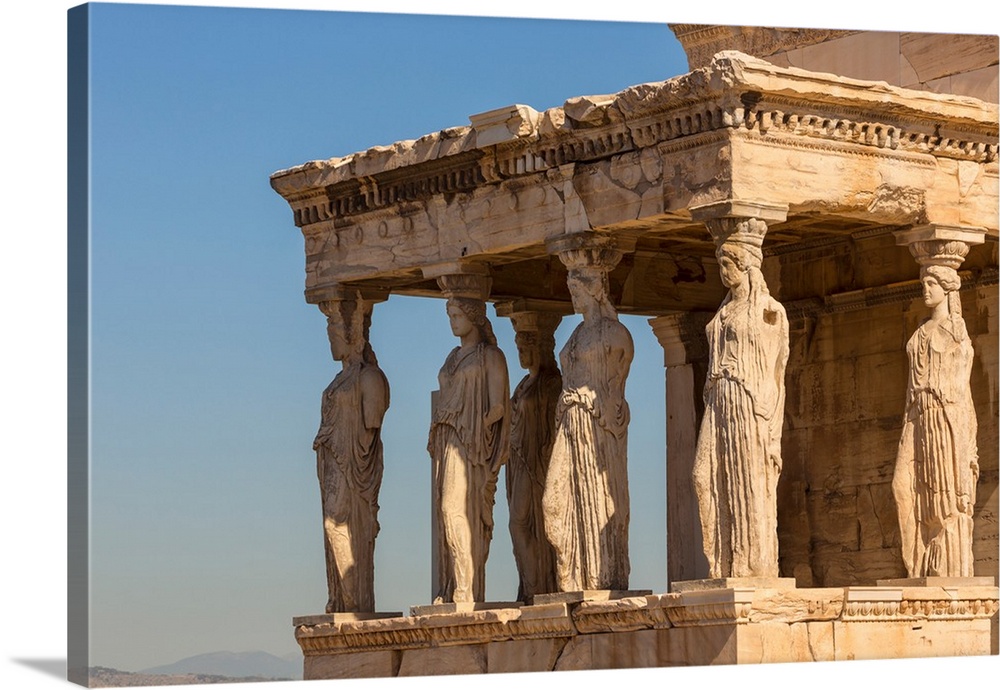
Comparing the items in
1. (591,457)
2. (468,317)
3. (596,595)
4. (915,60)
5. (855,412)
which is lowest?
(596,595)

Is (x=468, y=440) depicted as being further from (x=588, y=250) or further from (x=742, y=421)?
(x=742, y=421)

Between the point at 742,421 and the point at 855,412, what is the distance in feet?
14.3

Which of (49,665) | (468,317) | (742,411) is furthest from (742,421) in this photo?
(49,665)

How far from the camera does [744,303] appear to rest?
19250 millimetres

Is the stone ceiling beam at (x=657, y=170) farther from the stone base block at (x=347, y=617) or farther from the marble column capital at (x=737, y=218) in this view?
the stone base block at (x=347, y=617)

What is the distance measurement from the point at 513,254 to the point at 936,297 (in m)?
A: 3.03

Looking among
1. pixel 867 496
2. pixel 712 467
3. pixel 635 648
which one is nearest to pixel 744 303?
pixel 712 467

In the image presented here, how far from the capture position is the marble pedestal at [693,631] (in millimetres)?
18766

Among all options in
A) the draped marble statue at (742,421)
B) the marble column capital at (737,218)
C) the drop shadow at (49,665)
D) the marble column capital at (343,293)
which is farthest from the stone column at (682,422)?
the drop shadow at (49,665)

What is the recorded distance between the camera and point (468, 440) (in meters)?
21.2

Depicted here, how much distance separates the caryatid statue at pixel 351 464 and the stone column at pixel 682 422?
273cm

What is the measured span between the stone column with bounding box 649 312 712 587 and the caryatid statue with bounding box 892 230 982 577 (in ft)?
11.5

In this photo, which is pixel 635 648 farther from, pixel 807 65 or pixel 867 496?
pixel 807 65

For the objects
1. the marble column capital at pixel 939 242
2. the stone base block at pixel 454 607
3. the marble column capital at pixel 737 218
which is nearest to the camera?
the marble column capital at pixel 737 218
